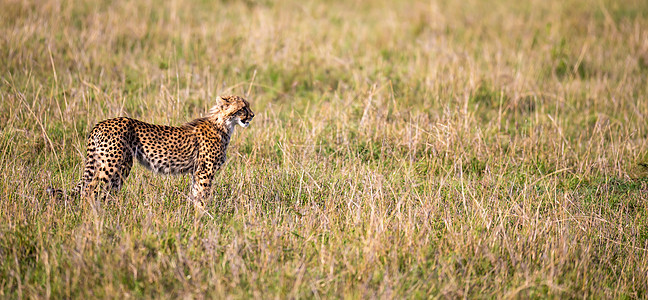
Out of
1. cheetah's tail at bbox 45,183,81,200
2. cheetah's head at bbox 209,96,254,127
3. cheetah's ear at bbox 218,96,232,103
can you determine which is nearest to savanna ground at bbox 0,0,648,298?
cheetah's tail at bbox 45,183,81,200

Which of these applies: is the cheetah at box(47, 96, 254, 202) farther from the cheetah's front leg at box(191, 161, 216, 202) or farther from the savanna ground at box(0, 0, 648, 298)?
the savanna ground at box(0, 0, 648, 298)

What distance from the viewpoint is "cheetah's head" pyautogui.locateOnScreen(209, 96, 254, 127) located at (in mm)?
4861

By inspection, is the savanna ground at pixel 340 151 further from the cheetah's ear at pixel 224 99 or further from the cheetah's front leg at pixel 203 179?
the cheetah's ear at pixel 224 99

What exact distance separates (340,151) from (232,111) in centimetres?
156

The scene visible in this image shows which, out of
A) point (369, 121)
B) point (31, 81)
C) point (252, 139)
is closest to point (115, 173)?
point (252, 139)

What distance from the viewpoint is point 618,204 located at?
522 centimetres

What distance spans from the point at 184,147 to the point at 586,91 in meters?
5.67

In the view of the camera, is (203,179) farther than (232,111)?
No

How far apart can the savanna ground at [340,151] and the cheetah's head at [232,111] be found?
→ 0.46m

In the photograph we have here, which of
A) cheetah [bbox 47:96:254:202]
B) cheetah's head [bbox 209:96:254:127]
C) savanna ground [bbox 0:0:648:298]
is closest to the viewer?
savanna ground [bbox 0:0:648:298]

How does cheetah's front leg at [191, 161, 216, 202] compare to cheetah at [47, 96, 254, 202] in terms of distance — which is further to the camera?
cheetah's front leg at [191, 161, 216, 202]

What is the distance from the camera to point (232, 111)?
15.9ft

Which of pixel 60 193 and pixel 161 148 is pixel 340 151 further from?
pixel 60 193

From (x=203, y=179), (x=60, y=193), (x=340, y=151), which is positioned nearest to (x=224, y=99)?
(x=203, y=179)
